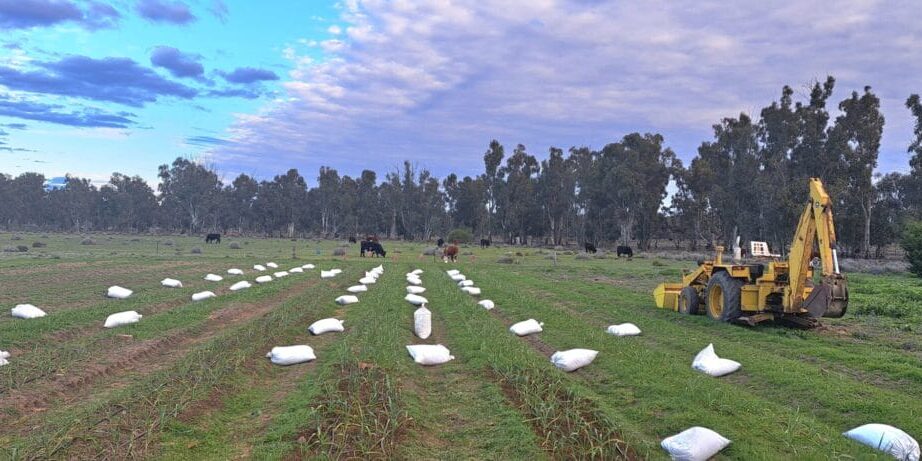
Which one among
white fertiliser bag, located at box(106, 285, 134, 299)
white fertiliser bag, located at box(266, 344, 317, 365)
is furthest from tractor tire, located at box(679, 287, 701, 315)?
white fertiliser bag, located at box(106, 285, 134, 299)

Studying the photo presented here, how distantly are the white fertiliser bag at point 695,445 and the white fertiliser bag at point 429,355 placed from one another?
4811 millimetres

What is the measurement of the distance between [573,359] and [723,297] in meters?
6.75

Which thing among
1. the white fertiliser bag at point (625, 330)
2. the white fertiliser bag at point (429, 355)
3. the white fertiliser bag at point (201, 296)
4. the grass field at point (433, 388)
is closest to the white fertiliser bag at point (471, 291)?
the grass field at point (433, 388)

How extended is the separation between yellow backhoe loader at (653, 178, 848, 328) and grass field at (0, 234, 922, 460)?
58 centimetres

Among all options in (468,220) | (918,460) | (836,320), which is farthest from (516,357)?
(468,220)

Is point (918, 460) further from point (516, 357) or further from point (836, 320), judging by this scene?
point (836, 320)

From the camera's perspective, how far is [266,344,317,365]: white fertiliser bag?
9.95 m

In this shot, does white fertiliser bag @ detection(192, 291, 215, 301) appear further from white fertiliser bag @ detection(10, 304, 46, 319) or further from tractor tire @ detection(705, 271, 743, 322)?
tractor tire @ detection(705, 271, 743, 322)

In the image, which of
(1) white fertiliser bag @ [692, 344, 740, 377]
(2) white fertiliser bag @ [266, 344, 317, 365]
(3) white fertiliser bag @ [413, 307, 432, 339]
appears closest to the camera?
(1) white fertiliser bag @ [692, 344, 740, 377]

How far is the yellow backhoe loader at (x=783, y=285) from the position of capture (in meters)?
11.7

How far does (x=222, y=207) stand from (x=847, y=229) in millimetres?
113521

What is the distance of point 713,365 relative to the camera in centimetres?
926

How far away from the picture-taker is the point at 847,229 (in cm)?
6469

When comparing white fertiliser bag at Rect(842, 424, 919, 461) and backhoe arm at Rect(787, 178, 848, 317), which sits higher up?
backhoe arm at Rect(787, 178, 848, 317)
